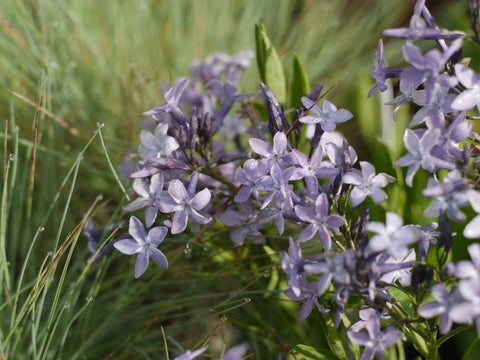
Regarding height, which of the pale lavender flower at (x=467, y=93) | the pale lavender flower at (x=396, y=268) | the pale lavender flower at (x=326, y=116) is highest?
the pale lavender flower at (x=467, y=93)

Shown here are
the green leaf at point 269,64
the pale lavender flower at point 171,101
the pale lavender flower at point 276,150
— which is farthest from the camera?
the green leaf at point 269,64

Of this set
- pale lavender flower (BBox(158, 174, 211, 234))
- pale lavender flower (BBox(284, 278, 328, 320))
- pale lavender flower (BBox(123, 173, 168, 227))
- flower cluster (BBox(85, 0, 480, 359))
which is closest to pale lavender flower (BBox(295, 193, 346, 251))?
flower cluster (BBox(85, 0, 480, 359))

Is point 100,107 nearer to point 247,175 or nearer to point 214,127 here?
point 214,127

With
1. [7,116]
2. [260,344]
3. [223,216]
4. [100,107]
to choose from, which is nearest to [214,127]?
[223,216]

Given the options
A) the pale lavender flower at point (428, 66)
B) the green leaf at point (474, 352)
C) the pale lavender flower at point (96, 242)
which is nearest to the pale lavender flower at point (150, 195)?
the pale lavender flower at point (96, 242)

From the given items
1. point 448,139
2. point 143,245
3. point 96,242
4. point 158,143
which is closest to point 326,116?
point 448,139

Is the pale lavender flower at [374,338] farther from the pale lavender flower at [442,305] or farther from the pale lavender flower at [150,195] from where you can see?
the pale lavender flower at [150,195]

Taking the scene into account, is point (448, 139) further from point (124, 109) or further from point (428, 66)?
point (124, 109)
